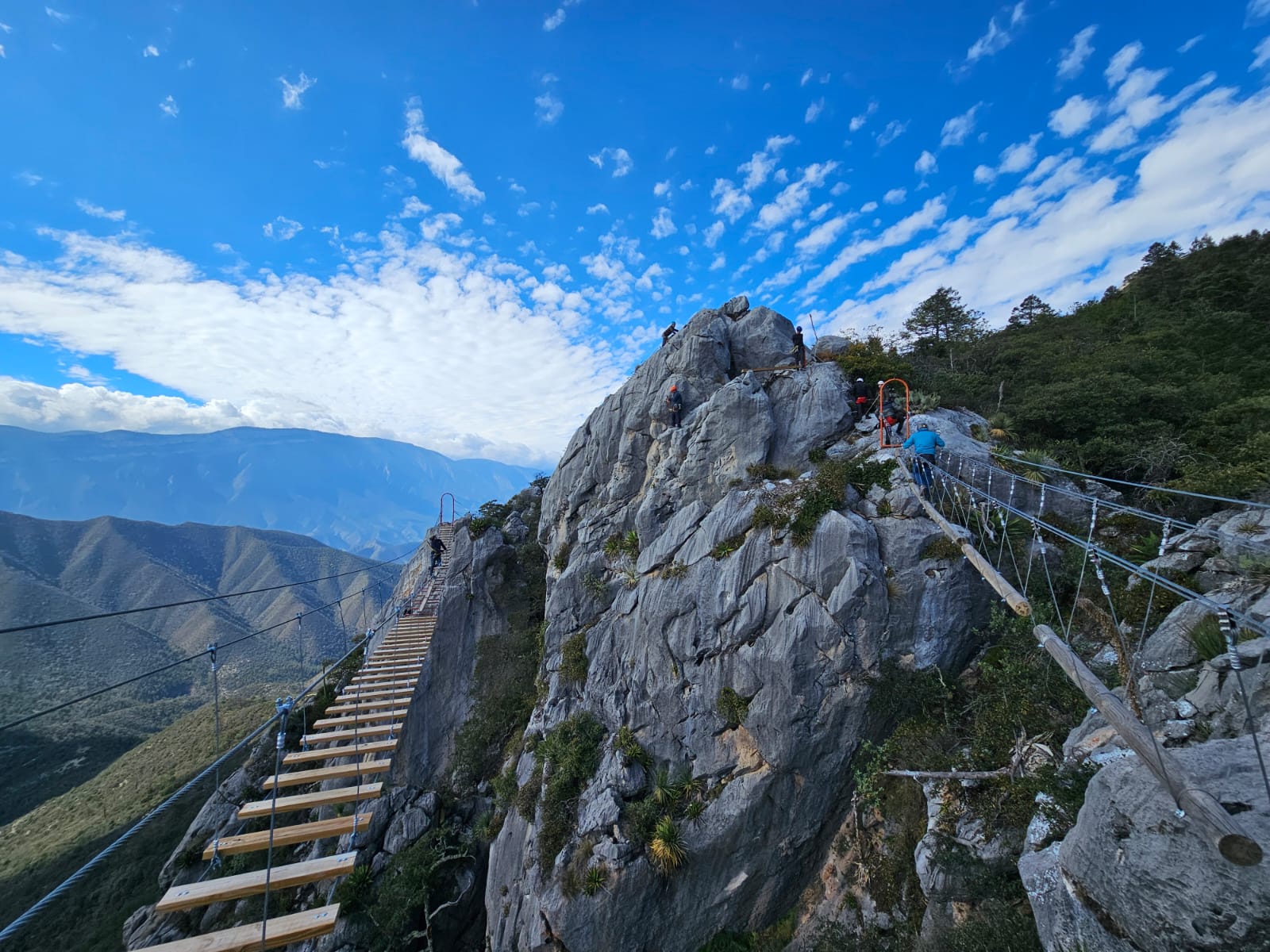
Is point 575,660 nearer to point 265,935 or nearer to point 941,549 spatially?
point 265,935

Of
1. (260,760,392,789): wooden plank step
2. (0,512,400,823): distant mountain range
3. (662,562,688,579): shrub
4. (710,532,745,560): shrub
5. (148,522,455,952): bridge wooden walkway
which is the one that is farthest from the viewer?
(0,512,400,823): distant mountain range

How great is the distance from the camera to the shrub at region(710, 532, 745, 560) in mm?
14229

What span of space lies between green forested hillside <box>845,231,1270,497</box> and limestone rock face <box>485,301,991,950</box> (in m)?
5.06

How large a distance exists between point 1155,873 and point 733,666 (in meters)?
8.90

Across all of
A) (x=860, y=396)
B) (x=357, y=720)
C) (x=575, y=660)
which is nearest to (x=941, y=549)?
(x=860, y=396)

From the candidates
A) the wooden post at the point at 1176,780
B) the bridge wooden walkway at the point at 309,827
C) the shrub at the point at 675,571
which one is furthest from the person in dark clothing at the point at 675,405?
the wooden post at the point at 1176,780

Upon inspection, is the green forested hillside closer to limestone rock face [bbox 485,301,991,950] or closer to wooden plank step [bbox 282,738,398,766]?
limestone rock face [bbox 485,301,991,950]

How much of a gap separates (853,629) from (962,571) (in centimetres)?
287

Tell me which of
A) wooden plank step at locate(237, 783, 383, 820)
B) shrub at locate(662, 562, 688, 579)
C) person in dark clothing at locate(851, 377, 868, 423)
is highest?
person in dark clothing at locate(851, 377, 868, 423)

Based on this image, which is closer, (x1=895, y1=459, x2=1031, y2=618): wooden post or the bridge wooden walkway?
the bridge wooden walkway

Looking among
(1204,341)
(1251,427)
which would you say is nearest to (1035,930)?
(1251,427)

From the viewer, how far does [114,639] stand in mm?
96188

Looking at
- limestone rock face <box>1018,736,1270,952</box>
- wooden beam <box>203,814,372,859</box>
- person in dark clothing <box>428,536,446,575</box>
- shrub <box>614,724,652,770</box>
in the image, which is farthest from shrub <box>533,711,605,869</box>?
person in dark clothing <box>428,536,446,575</box>

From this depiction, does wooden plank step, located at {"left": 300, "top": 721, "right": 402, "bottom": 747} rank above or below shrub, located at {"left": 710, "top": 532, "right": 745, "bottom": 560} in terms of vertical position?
below
